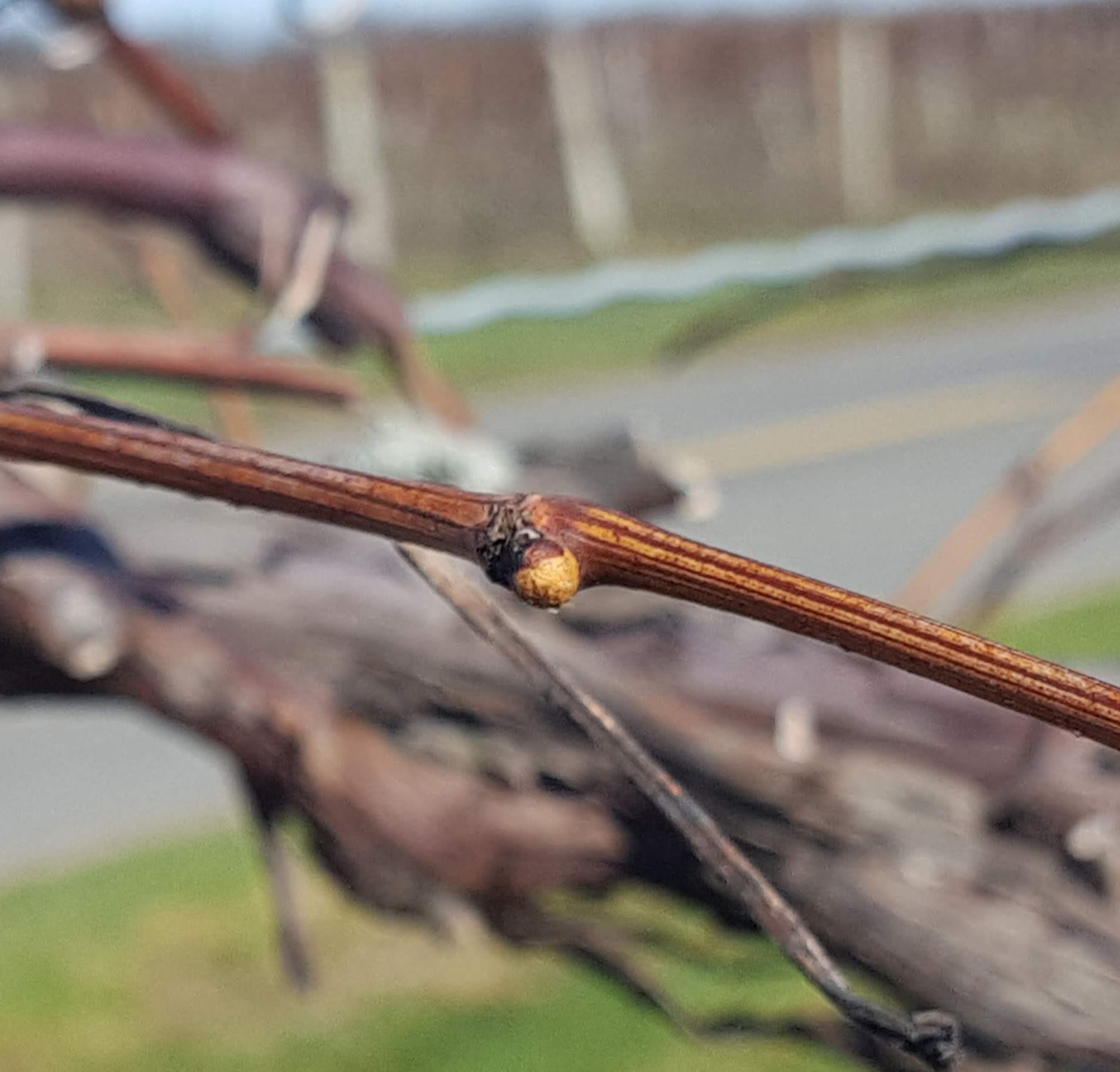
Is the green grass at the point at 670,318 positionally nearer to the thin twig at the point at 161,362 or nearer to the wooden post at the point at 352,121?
the thin twig at the point at 161,362

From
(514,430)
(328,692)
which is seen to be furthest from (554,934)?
(514,430)

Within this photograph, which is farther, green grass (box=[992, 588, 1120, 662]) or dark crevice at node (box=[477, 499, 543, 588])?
green grass (box=[992, 588, 1120, 662])

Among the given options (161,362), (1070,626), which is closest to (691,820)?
(161,362)

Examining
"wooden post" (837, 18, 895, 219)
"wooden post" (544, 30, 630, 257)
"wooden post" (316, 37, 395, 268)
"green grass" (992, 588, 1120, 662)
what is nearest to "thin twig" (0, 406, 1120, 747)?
"green grass" (992, 588, 1120, 662)

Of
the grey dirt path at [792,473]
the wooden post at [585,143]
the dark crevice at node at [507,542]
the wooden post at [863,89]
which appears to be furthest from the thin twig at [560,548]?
the wooden post at [863,89]

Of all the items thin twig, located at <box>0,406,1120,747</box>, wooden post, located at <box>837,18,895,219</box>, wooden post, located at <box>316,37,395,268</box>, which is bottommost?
thin twig, located at <box>0,406,1120,747</box>

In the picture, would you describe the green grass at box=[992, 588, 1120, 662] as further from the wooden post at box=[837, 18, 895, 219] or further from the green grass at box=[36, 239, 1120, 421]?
the wooden post at box=[837, 18, 895, 219]

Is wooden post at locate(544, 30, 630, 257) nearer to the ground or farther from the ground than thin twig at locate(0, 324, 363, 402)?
farther from the ground
